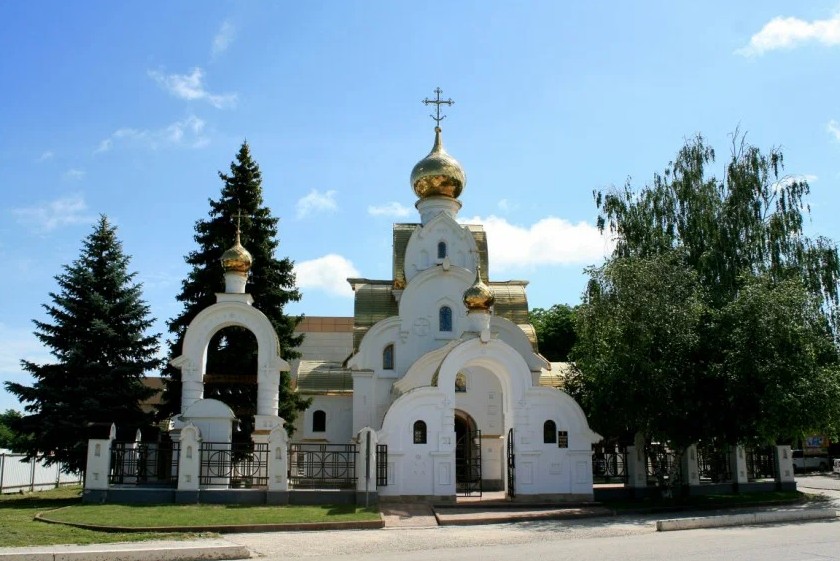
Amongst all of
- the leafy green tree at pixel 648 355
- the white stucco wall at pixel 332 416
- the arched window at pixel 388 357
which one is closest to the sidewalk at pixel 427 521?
the leafy green tree at pixel 648 355

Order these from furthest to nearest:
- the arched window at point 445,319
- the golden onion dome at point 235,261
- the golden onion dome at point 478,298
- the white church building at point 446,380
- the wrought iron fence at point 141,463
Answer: the arched window at point 445,319 < the golden onion dome at point 478,298 < the golden onion dome at point 235,261 < the white church building at point 446,380 < the wrought iron fence at point 141,463

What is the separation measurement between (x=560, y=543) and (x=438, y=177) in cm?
1694

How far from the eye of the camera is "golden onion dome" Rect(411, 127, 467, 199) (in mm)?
27516

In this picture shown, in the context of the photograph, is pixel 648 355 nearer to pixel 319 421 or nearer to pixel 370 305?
pixel 370 305

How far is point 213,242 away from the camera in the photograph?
24.9m

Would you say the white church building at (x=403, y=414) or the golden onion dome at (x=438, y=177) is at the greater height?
the golden onion dome at (x=438, y=177)

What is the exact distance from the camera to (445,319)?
82.2 ft

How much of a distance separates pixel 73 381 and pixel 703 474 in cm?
1832

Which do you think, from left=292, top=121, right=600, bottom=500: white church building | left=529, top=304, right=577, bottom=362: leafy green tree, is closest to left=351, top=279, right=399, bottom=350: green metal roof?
left=292, top=121, right=600, bottom=500: white church building

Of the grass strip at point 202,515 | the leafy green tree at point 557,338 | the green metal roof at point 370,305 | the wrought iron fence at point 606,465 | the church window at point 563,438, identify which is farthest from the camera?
the leafy green tree at point 557,338

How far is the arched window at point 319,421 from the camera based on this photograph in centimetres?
2661

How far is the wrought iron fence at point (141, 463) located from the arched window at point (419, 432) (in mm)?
5696

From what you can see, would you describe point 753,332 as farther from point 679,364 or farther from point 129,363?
point 129,363

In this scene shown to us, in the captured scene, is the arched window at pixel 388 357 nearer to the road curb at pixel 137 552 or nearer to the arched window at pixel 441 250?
the arched window at pixel 441 250
